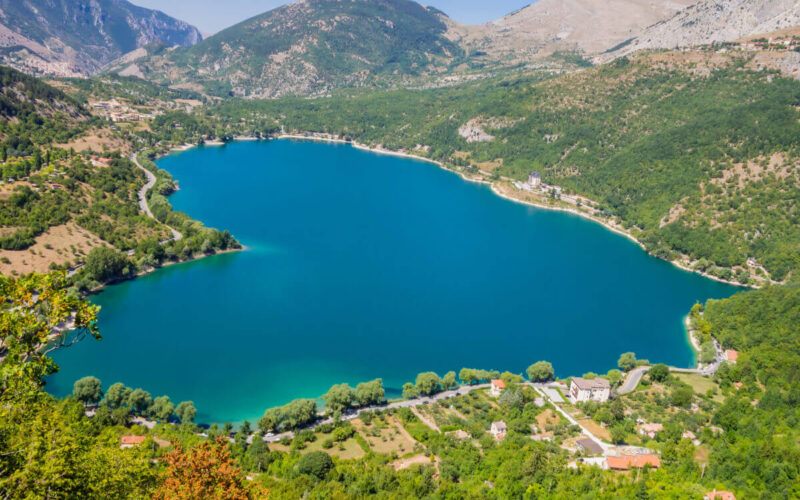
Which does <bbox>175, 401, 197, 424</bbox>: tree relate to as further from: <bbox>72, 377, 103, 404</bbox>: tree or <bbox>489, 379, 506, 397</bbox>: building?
<bbox>489, 379, 506, 397</bbox>: building

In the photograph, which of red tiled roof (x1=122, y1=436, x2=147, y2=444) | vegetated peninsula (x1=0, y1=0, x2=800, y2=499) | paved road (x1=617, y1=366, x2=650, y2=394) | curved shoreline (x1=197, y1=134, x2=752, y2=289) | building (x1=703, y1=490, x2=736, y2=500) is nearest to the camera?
vegetated peninsula (x1=0, y1=0, x2=800, y2=499)

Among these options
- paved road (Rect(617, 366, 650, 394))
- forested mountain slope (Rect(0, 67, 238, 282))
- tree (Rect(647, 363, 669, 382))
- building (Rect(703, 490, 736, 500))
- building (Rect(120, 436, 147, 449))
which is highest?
forested mountain slope (Rect(0, 67, 238, 282))

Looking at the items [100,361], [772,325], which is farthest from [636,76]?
[100,361]

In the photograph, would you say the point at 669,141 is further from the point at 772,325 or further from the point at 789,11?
the point at 789,11

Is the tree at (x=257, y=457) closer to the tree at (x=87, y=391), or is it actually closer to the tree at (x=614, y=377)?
the tree at (x=87, y=391)

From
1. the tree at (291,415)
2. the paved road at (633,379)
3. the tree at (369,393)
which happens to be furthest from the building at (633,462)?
the tree at (291,415)

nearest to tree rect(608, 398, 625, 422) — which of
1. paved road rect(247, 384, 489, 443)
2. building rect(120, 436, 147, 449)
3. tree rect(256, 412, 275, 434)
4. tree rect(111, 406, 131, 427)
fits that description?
paved road rect(247, 384, 489, 443)
